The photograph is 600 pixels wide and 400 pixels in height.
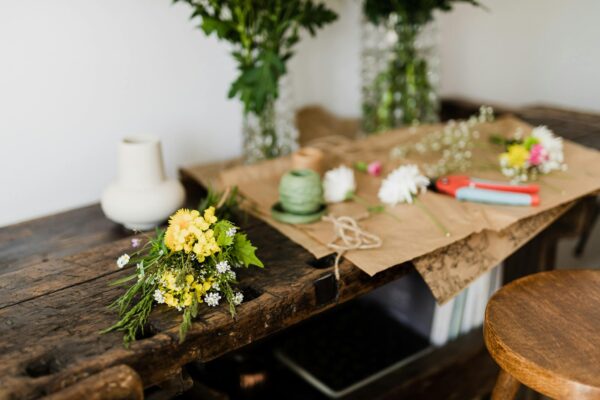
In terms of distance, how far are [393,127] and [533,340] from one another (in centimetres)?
116

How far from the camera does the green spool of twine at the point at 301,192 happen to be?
1429 millimetres

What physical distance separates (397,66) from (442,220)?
2.77 feet

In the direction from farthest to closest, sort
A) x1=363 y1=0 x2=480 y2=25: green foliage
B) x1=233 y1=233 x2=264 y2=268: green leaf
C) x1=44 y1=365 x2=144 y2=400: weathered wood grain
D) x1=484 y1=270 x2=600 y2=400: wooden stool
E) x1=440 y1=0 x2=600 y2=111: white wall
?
x1=440 y1=0 x2=600 y2=111: white wall < x1=363 y1=0 x2=480 y2=25: green foliage < x1=233 y1=233 x2=264 y2=268: green leaf < x1=484 y1=270 x2=600 y2=400: wooden stool < x1=44 y1=365 x2=144 y2=400: weathered wood grain

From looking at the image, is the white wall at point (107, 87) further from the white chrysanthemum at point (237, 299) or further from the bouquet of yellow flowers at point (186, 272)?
the white chrysanthemum at point (237, 299)

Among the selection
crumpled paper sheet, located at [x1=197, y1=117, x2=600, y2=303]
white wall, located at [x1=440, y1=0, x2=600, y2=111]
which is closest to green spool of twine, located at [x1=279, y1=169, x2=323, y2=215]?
crumpled paper sheet, located at [x1=197, y1=117, x2=600, y2=303]

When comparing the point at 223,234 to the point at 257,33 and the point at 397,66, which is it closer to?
the point at 257,33

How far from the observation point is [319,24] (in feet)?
5.75

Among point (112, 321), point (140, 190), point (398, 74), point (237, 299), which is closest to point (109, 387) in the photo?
point (112, 321)

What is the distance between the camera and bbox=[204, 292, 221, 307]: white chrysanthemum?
1116 millimetres

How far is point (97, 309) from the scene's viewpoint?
3.64 feet

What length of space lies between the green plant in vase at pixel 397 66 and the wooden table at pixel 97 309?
2.91ft

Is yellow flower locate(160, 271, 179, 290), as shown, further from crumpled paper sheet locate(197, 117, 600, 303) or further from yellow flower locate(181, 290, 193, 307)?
crumpled paper sheet locate(197, 117, 600, 303)

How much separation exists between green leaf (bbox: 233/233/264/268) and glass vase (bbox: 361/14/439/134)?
112 cm

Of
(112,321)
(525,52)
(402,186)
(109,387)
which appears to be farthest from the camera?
(525,52)
